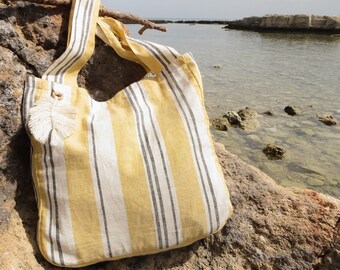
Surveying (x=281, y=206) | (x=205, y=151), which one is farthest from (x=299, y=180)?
(x=205, y=151)

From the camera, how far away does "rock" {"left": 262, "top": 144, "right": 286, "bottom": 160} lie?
17.7 ft

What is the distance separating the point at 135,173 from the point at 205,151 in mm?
328

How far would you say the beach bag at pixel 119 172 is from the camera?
1.26 meters

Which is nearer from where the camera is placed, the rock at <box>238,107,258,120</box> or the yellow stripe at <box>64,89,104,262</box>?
the yellow stripe at <box>64,89,104,262</box>

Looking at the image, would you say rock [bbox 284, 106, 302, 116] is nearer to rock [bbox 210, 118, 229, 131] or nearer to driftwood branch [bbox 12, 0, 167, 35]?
rock [bbox 210, 118, 229, 131]

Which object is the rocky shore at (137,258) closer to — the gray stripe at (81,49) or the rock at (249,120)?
the gray stripe at (81,49)

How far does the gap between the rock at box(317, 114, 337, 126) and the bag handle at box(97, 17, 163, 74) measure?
250 inches

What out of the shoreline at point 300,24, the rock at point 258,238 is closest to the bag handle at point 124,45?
the rock at point 258,238

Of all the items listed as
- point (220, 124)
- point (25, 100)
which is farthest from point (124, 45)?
point (220, 124)

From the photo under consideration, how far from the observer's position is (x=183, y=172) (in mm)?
1341

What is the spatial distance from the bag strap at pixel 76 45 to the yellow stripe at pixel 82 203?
0.39 m

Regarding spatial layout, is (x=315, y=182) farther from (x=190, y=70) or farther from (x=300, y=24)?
(x=300, y=24)

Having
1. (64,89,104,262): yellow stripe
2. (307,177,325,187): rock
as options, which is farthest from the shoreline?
(64,89,104,262): yellow stripe

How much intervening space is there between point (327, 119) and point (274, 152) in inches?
94.6
